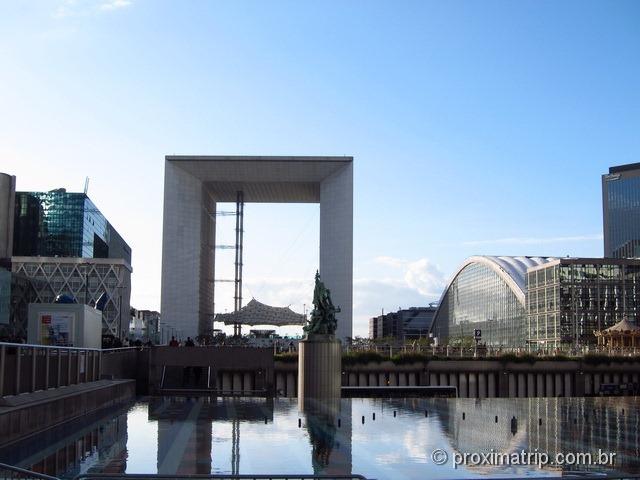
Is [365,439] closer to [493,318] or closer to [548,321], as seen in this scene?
[548,321]

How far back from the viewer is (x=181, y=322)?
271 ft

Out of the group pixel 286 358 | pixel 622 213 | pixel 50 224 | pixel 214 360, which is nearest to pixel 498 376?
pixel 286 358

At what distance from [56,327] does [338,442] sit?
14112 mm

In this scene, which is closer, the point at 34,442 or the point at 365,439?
the point at 34,442

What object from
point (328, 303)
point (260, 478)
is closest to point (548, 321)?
point (328, 303)

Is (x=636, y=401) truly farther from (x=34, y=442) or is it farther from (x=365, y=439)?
(x=34, y=442)

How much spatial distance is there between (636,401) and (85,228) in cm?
12196

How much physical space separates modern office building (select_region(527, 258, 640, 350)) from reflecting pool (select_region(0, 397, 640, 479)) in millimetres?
80154

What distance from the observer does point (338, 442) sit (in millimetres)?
18000

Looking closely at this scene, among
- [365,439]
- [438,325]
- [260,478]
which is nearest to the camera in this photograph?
[260,478]

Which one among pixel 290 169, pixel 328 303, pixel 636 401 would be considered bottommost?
pixel 636 401

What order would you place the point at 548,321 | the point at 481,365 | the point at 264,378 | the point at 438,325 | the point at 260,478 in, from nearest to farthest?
the point at 260,478, the point at 264,378, the point at 481,365, the point at 548,321, the point at 438,325

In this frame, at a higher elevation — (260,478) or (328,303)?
(328,303)

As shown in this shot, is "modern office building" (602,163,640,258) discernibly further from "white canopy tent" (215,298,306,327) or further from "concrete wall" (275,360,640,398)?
"concrete wall" (275,360,640,398)
